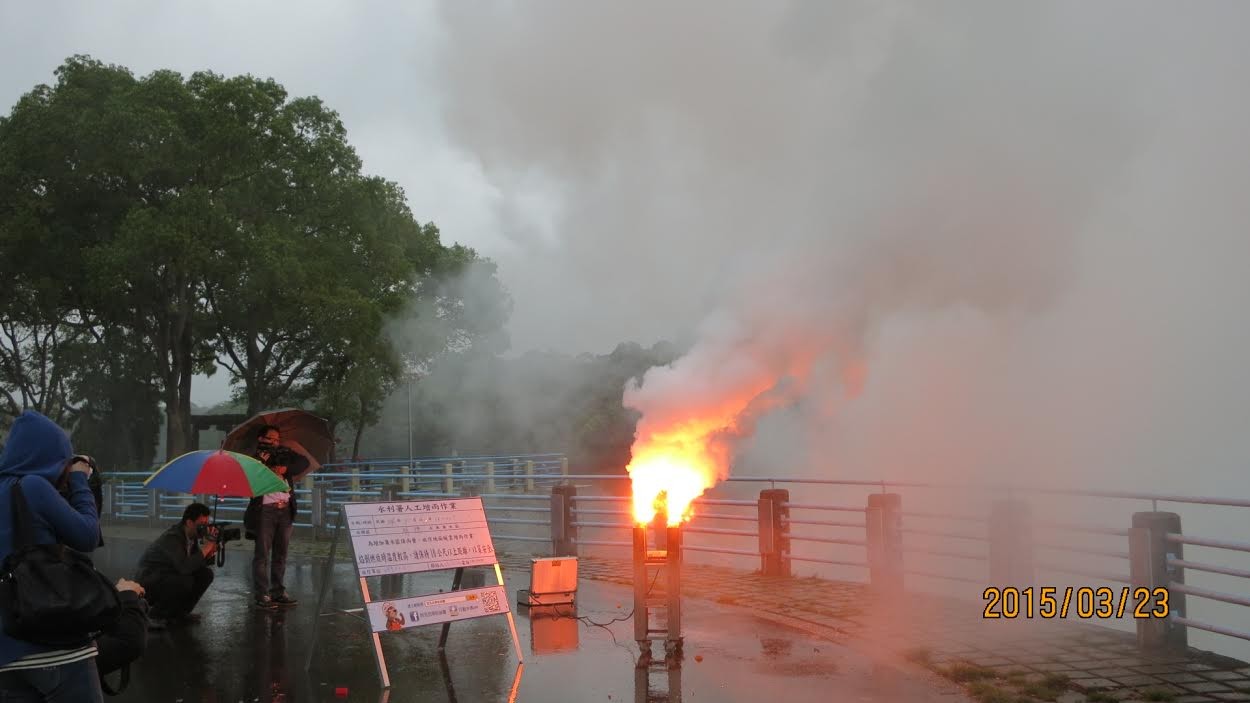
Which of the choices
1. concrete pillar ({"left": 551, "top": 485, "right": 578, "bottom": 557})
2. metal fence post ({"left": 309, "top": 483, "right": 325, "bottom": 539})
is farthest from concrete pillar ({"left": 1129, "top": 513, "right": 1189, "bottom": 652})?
metal fence post ({"left": 309, "top": 483, "right": 325, "bottom": 539})

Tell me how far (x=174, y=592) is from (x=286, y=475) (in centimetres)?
169

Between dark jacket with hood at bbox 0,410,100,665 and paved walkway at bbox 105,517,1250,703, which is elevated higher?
dark jacket with hood at bbox 0,410,100,665

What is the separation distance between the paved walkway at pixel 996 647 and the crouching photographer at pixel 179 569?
5391 millimetres

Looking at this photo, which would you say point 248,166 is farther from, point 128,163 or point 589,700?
point 589,700

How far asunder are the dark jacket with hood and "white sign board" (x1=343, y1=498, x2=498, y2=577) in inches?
131

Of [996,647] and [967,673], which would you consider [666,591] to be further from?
[996,647]

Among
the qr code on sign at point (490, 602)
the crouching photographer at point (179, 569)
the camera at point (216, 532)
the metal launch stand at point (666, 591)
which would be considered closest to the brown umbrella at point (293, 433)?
the camera at point (216, 532)

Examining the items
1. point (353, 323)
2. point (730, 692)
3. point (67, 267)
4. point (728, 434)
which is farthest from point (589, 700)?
point (67, 267)

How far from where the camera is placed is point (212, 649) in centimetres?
867

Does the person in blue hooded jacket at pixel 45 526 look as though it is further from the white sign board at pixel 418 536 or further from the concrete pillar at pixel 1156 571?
the concrete pillar at pixel 1156 571

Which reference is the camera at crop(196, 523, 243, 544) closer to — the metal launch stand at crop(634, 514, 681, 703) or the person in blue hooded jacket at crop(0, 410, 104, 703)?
the metal launch stand at crop(634, 514, 681, 703)

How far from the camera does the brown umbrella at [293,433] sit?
1113cm

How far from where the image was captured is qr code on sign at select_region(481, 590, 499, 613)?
26.2ft
